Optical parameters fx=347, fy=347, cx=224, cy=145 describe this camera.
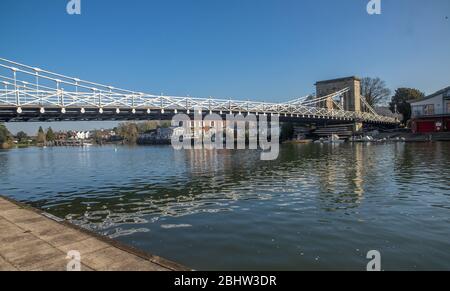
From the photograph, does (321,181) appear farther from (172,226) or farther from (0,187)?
(0,187)

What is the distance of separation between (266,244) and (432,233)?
17.9ft

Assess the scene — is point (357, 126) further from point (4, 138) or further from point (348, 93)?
point (4, 138)

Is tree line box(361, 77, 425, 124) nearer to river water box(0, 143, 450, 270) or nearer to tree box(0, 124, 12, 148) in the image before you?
river water box(0, 143, 450, 270)

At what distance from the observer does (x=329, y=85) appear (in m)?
152

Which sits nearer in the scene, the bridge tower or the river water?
the river water

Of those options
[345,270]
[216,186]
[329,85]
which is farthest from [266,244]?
[329,85]

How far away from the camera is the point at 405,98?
125 metres

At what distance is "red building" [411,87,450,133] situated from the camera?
91.3 meters

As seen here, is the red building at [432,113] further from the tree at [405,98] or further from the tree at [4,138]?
the tree at [4,138]

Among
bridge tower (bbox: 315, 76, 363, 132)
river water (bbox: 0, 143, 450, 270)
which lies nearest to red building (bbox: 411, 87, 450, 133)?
bridge tower (bbox: 315, 76, 363, 132)

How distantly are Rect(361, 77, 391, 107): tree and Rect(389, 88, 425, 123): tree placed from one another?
38.3ft

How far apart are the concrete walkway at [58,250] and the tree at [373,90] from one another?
150121 millimetres

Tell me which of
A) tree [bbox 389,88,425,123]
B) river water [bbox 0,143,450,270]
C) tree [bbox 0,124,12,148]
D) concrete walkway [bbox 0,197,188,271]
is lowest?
river water [bbox 0,143,450,270]

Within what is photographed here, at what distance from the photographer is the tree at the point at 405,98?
399 feet
